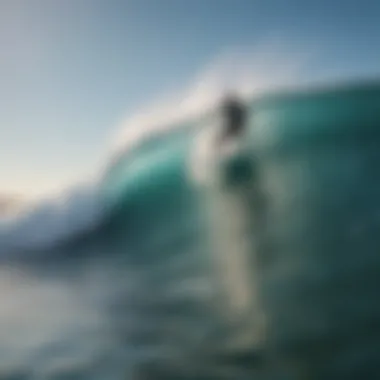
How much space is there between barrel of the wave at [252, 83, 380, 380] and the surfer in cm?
3

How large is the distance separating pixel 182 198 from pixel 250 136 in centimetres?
17

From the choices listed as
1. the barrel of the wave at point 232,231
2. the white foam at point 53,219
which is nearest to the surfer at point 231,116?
the barrel of the wave at point 232,231

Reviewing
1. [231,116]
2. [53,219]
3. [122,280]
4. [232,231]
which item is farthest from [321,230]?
[53,219]

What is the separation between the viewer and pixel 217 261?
1.22 meters

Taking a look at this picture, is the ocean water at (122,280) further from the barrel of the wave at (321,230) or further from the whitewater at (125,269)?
the barrel of the wave at (321,230)

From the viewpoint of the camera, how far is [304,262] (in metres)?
1.21

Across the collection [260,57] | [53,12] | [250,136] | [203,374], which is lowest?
[203,374]

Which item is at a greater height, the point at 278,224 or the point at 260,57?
the point at 260,57

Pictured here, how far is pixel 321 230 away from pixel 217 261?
0.20m

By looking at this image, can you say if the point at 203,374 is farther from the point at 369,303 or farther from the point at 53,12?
the point at 53,12

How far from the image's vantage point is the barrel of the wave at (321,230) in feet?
3.86

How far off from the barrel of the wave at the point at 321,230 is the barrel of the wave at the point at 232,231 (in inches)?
0.9

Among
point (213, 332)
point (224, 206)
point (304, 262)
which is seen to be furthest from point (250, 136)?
point (213, 332)

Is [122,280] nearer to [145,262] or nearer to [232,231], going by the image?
[145,262]
